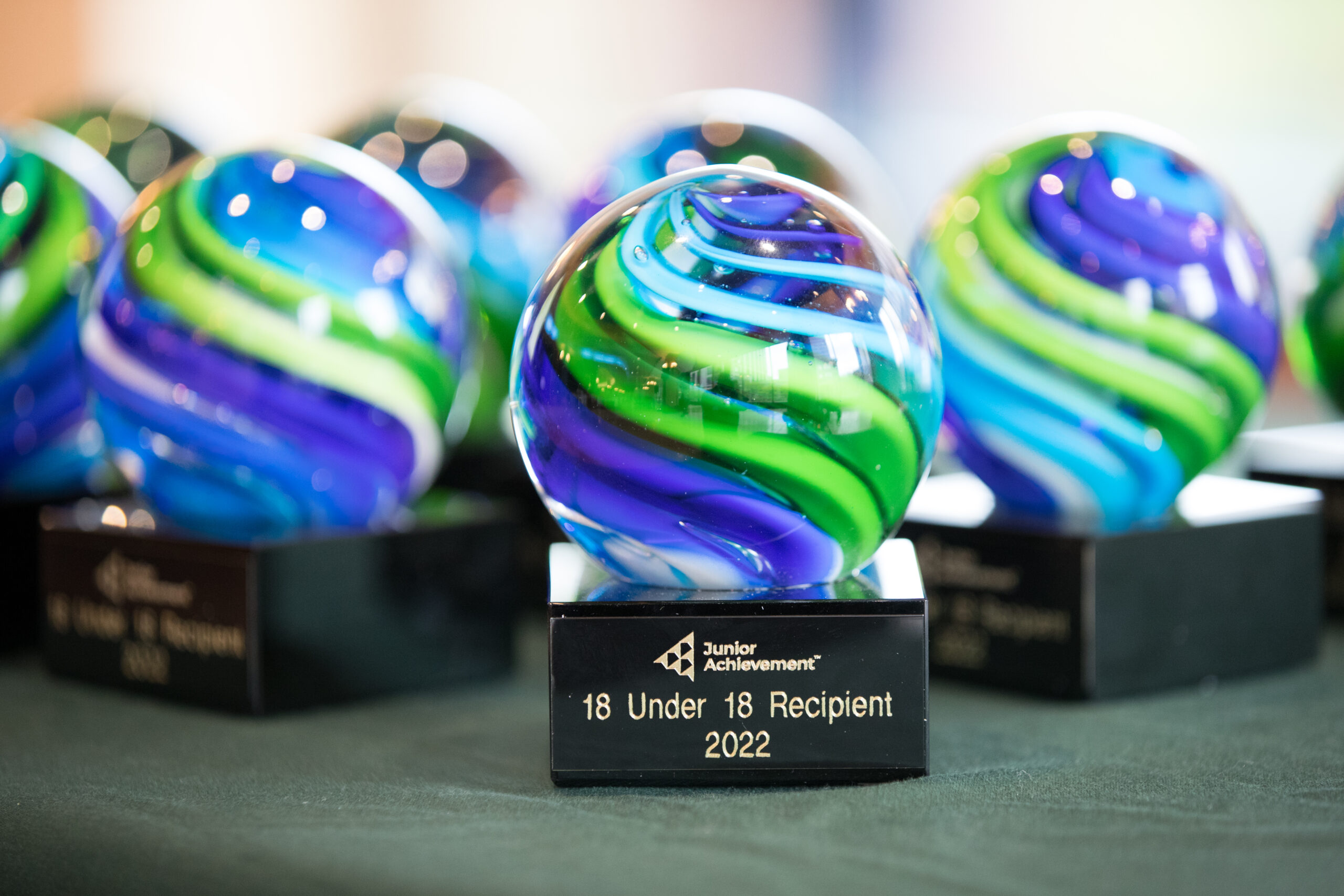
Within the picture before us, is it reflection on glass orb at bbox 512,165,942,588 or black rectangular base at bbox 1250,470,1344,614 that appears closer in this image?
reflection on glass orb at bbox 512,165,942,588

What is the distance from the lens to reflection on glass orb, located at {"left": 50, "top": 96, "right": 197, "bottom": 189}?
7.84 feet

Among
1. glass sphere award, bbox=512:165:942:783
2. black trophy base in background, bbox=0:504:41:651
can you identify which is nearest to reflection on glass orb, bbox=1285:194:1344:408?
glass sphere award, bbox=512:165:942:783

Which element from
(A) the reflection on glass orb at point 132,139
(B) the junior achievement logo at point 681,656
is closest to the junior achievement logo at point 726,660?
(B) the junior achievement logo at point 681,656

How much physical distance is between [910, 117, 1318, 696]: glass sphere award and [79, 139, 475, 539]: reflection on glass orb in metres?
0.55

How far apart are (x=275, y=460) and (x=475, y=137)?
819 millimetres

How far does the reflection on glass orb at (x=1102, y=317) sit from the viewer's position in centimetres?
149

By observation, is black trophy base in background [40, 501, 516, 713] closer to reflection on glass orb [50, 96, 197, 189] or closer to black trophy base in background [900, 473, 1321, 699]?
black trophy base in background [900, 473, 1321, 699]

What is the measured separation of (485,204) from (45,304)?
608mm

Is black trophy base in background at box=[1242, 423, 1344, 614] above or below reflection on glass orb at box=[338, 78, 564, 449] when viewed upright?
below

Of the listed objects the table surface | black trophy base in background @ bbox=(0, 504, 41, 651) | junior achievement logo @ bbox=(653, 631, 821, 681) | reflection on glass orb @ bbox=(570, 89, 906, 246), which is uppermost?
reflection on glass orb @ bbox=(570, 89, 906, 246)

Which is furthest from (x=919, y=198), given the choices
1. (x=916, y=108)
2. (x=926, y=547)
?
(x=926, y=547)

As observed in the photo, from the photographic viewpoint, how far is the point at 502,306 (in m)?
2.09

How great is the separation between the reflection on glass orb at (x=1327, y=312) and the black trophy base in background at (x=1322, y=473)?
76mm

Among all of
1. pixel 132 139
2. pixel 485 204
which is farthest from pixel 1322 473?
pixel 132 139
